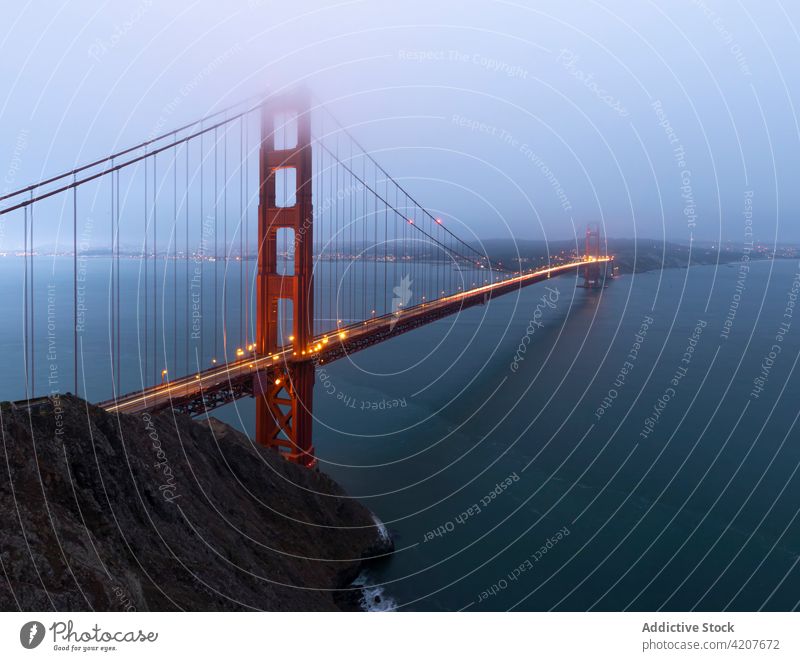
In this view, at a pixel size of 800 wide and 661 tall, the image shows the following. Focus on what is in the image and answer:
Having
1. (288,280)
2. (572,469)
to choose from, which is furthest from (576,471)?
(288,280)

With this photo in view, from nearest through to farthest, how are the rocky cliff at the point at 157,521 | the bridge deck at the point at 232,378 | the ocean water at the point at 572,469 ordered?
the rocky cliff at the point at 157,521, the bridge deck at the point at 232,378, the ocean water at the point at 572,469

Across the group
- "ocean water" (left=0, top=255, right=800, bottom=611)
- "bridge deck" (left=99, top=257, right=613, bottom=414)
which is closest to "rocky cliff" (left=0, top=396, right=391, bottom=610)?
"bridge deck" (left=99, top=257, right=613, bottom=414)

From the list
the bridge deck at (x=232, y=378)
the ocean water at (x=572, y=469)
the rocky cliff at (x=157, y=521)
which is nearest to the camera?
the rocky cliff at (x=157, y=521)

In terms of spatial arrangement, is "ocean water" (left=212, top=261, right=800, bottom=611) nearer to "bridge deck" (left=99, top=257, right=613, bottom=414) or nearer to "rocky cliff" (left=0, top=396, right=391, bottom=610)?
"rocky cliff" (left=0, top=396, right=391, bottom=610)

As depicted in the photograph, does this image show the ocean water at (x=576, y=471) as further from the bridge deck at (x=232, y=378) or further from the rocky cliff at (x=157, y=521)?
the bridge deck at (x=232, y=378)

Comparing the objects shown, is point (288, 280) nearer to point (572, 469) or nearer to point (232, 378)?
point (232, 378)

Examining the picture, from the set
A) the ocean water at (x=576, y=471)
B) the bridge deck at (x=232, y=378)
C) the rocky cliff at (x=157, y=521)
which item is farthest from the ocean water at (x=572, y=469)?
the bridge deck at (x=232, y=378)
